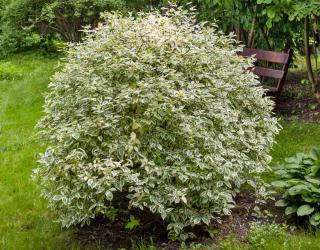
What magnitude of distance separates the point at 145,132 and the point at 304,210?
139 cm

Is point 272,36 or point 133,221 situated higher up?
point 272,36

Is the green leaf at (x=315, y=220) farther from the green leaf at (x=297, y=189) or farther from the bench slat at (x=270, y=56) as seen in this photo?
the bench slat at (x=270, y=56)

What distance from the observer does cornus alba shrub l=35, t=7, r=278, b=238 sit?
10.9 feet

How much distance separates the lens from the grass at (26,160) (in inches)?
150

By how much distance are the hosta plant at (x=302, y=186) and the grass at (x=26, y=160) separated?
9.2 inches

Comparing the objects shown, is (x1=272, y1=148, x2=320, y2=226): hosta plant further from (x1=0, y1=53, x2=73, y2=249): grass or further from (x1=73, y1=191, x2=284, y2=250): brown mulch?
(x1=0, y1=53, x2=73, y2=249): grass

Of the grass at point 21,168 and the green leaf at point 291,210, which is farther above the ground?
the green leaf at point 291,210

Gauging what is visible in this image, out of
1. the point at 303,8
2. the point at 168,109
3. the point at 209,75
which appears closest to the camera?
the point at 168,109

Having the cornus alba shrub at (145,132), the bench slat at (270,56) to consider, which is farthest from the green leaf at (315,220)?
the bench slat at (270,56)

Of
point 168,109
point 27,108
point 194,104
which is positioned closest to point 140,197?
point 168,109

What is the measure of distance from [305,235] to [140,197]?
1.32 metres

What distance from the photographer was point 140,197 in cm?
327

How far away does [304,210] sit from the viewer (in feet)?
12.2

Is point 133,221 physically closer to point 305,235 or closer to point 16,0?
point 305,235
